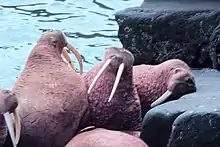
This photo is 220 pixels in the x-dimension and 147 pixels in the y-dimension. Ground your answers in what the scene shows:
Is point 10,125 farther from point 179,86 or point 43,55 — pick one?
point 179,86

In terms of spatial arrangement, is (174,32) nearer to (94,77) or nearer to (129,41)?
(129,41)

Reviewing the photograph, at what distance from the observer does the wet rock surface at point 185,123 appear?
7.75ft

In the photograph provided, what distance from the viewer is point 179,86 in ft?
9.36

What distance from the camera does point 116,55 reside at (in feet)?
9.54

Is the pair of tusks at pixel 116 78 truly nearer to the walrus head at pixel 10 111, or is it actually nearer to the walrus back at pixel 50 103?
the walrus back at pixel 50 103

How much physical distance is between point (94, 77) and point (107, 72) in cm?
10

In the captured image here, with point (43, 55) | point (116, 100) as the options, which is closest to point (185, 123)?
point (116, 100)

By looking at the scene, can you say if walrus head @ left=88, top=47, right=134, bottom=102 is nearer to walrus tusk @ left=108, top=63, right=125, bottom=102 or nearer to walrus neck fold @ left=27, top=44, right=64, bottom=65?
walrus tusk @ left=108, top=63, right=125, bottom=102

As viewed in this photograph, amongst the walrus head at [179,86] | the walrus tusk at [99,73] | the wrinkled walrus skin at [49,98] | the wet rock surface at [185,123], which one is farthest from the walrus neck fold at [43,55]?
the wet rock surface at [185,123]

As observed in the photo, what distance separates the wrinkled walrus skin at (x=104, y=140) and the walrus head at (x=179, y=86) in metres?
0.25

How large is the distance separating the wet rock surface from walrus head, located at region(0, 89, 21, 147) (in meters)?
0.47

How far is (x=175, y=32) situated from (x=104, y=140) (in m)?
1.08

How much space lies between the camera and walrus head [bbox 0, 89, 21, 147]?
2.59m

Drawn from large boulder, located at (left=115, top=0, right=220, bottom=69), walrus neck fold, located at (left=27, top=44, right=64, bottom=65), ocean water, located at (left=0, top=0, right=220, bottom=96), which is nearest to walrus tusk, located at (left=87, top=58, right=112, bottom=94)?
walrus neck fold, located at (left=27, top=44, right=64, bottom=65)
